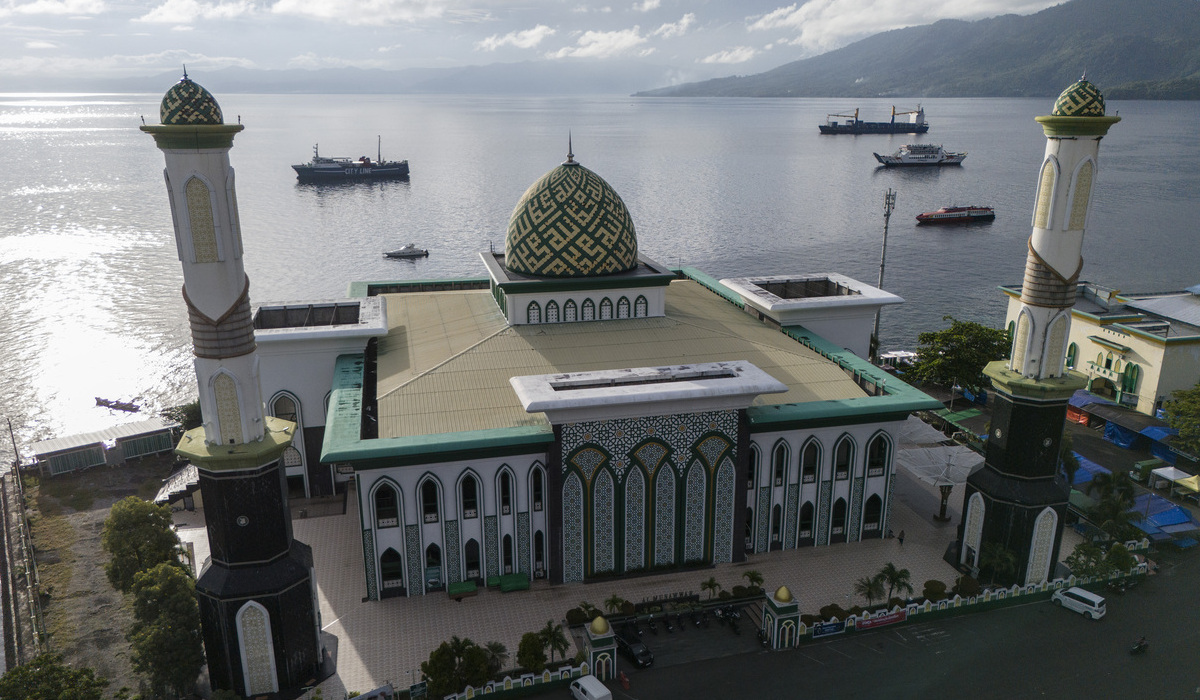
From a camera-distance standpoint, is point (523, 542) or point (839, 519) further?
point (839, 519)

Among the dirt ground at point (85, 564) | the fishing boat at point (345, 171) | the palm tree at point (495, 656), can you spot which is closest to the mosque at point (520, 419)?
the palm tree at point (495, 656)

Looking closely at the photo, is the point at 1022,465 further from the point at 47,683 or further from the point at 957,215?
the point at 957,215

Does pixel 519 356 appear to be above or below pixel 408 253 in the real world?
above

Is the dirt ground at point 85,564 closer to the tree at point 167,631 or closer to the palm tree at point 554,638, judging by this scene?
the tree at point 167,631

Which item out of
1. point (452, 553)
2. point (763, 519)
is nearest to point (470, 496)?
point (452, 553)

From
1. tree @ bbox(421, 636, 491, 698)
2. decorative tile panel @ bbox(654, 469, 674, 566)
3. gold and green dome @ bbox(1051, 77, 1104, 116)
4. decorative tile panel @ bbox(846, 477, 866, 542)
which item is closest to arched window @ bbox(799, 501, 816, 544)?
decorative tile panel @ bbox(846, 477, 866, 542)

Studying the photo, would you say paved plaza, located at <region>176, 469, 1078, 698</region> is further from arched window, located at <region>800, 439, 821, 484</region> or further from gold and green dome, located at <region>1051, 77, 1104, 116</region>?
gold and green dome, located at <region>1051, 77, 1104, 116</region>

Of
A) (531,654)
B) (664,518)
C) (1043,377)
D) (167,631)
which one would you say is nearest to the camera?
(167,631)
